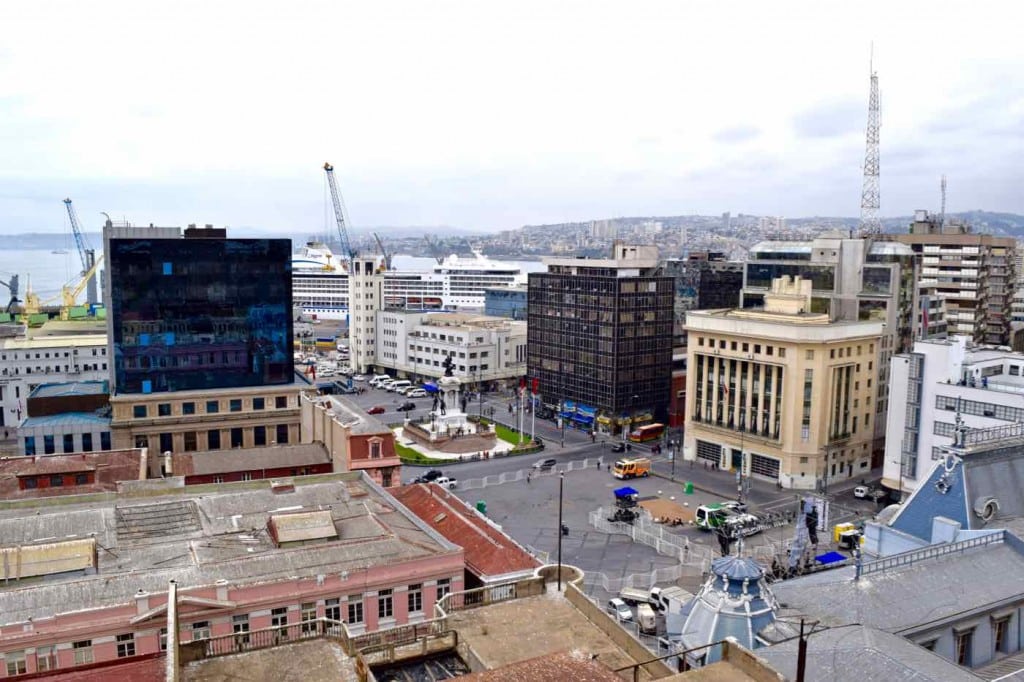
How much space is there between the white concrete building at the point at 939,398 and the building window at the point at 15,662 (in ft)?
167

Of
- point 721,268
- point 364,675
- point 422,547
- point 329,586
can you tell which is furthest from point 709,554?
point 721,268

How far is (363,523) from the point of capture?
1385 inches

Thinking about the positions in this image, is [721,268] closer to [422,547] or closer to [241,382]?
[241,382]

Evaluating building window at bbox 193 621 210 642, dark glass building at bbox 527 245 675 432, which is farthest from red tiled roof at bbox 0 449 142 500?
dark glass building at bbox 527 245 675 432

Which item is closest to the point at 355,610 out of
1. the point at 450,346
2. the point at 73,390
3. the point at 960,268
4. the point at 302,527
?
the point at 302,527

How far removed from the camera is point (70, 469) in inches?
1740

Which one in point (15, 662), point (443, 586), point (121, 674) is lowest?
point (443, 586)

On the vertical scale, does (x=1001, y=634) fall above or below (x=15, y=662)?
above

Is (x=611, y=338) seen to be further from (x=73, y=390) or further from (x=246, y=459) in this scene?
(x=73, y=390)

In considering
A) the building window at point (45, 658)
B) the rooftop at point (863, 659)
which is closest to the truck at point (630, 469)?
the rooftop at point (863, 659)

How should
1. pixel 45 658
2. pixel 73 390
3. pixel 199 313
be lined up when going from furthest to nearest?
pixel 73 390
pixel 199 313
pixel 45 658

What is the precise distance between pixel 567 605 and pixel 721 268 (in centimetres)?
9345

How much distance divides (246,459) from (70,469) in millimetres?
10041

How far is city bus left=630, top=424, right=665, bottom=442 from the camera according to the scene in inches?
3162
